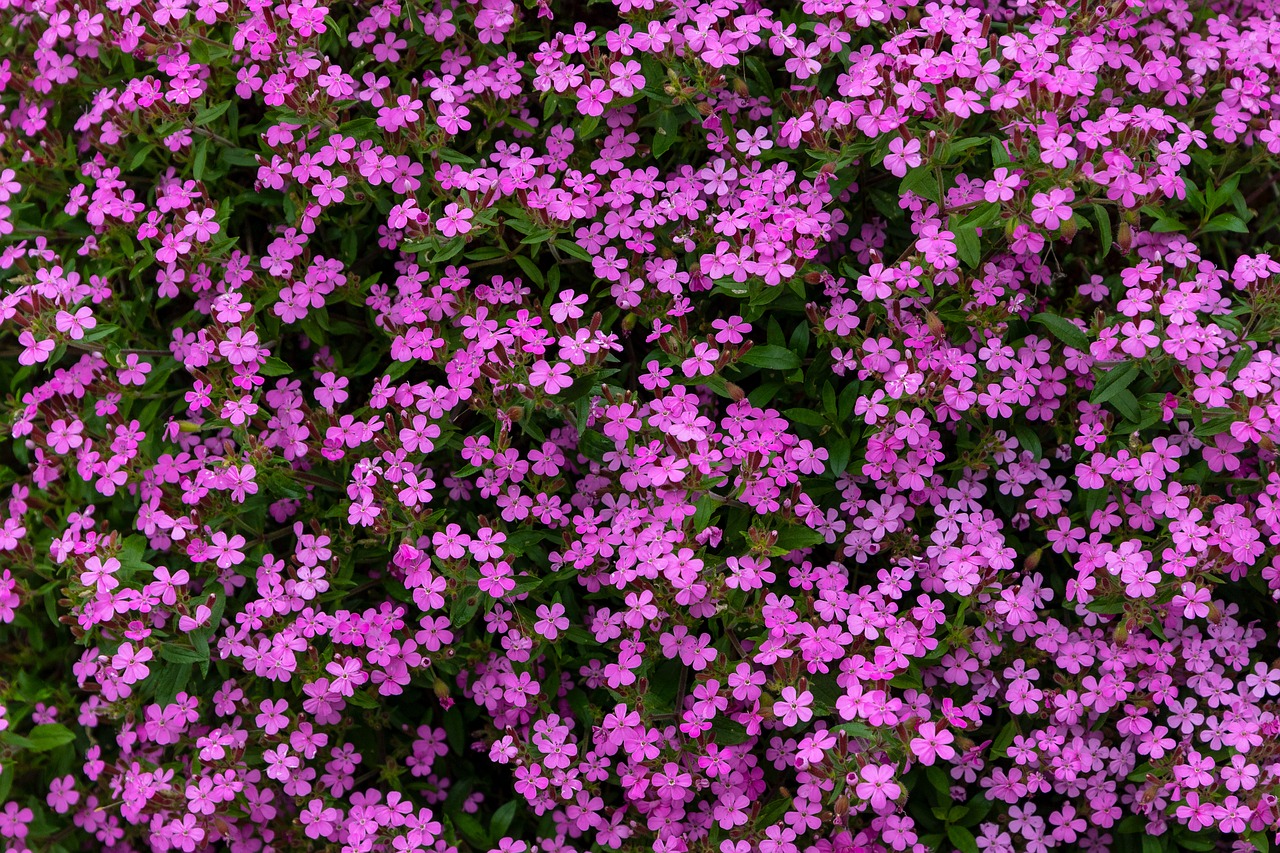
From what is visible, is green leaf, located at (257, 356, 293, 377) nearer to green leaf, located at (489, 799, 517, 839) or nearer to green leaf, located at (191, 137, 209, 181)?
green leaf, located at (191, 137, 209, 181)

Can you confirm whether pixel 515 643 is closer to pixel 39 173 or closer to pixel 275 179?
pixel 275 179

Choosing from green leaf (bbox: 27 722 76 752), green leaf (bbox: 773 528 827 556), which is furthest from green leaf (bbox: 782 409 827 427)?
green leaf (bbox: 27 722 76 752)

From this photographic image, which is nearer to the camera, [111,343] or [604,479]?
[604,479]

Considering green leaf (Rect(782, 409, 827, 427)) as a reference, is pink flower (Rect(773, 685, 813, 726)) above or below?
below

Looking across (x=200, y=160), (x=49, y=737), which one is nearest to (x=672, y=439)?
(x=200, y=160)

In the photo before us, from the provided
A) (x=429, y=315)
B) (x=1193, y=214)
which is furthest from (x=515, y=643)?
(x=1193, y=214)

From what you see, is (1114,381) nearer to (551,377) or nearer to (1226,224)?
(1226,224)
